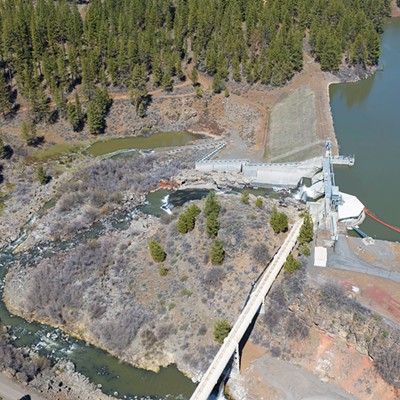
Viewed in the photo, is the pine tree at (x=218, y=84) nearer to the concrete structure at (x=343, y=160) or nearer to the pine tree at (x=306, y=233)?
the concrete structure at (x=343, y=160)

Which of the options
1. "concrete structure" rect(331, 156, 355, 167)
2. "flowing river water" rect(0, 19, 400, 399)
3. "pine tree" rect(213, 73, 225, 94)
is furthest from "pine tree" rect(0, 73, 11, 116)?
"concrete structure" rect(331, 156, 355, 167)

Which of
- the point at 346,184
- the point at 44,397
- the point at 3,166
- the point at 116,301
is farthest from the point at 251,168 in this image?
the point at 44,397

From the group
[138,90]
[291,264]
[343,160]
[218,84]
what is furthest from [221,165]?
[291,264]

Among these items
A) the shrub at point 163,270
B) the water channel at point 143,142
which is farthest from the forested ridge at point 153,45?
the shrub at point 163,270

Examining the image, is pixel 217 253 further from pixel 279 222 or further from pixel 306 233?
pixel 306 233

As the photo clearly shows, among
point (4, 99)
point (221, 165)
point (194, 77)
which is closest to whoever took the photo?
point (221, 165)

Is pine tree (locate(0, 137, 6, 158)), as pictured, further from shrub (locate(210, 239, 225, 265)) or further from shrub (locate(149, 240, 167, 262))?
shrub (locate(210, 239, 225, 265))
